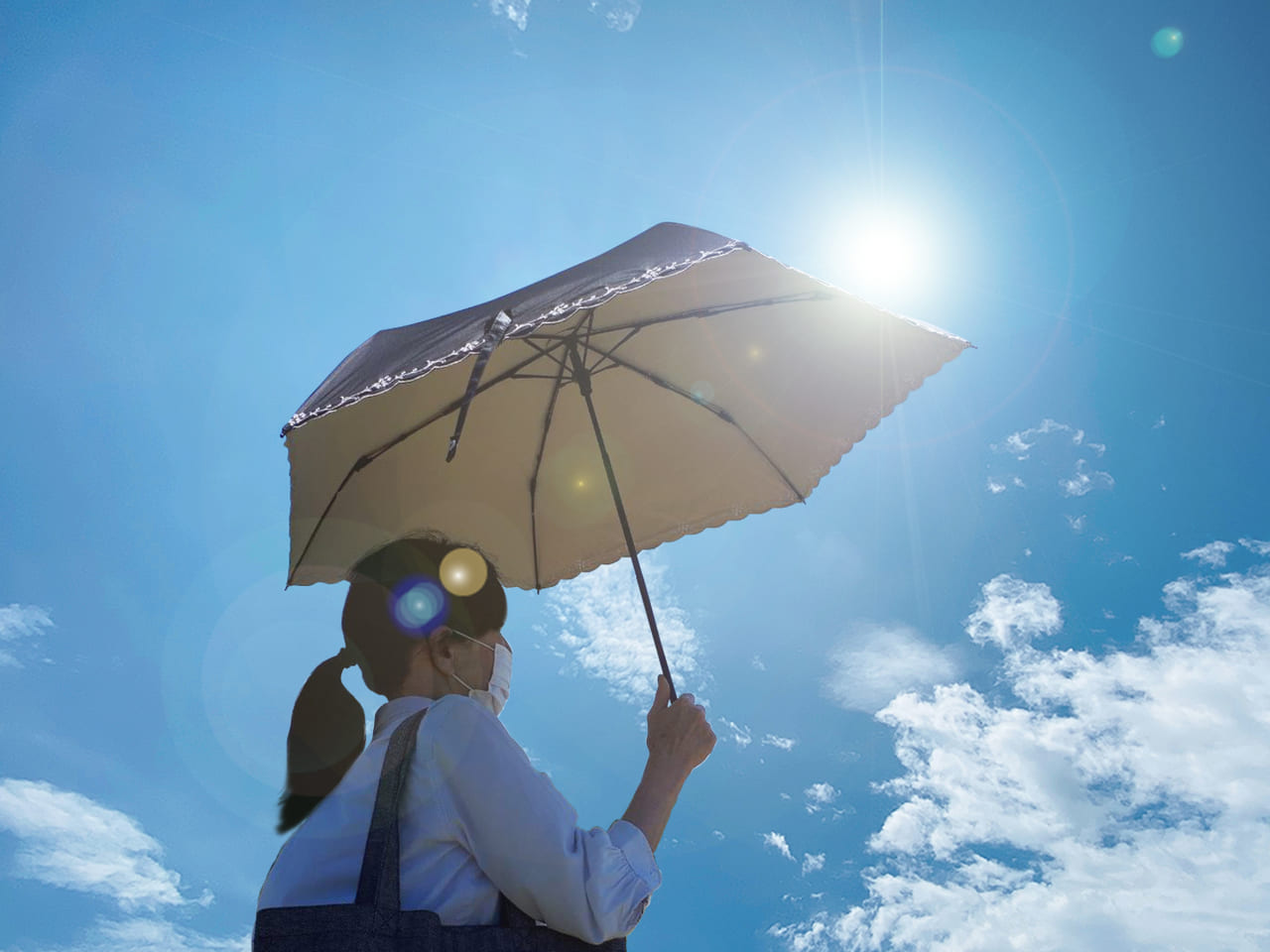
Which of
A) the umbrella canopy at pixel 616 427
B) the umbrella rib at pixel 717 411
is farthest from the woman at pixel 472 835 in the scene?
the umbrella rib at pixel 717 411

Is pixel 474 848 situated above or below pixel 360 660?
below

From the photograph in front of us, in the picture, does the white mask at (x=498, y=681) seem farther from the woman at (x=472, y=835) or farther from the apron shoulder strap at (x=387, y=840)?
the apron shoulder strap at (x=387, y=840)

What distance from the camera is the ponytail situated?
262 cm

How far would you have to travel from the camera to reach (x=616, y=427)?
4.85 meters

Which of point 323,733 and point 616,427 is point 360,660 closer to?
point 323,733

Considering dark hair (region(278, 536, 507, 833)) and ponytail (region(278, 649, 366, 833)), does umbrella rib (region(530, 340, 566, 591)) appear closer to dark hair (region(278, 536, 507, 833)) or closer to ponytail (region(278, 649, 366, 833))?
dark hair (region(278, 536, 507, 833))

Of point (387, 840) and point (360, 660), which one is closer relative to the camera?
point (387, 840)

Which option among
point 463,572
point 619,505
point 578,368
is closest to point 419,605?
point 463,572

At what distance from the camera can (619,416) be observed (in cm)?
485

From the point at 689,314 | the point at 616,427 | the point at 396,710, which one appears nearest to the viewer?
the point at 396,710

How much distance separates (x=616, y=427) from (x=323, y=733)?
259 centimetres

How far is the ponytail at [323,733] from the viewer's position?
2617 millimetres

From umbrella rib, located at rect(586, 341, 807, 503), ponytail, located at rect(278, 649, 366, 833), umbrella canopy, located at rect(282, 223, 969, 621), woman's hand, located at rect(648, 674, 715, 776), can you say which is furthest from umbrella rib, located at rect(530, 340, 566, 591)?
woman's hand, located at rect(648, 674, 715, 776)

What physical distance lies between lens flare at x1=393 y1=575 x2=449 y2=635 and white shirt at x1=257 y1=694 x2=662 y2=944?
47cm
